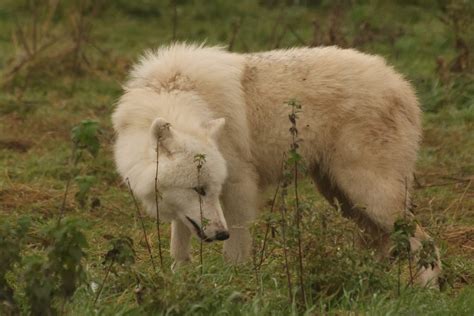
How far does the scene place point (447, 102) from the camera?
11.9 metres

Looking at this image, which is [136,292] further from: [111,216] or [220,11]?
[220,11]

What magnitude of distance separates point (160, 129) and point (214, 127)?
1.32 ft

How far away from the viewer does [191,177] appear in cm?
686

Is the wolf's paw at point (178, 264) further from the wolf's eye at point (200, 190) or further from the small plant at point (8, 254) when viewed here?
the small plant at point (8, 254)

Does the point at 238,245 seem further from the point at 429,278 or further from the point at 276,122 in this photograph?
the point at 429,278

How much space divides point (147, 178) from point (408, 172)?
70.1 inches

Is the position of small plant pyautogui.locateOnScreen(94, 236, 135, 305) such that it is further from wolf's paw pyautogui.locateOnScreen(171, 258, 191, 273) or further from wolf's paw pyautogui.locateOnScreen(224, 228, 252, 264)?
wolf's paw pyautogui.locateOnScreen(224, 228, 252, 264)

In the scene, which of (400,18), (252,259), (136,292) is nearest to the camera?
(136,292)

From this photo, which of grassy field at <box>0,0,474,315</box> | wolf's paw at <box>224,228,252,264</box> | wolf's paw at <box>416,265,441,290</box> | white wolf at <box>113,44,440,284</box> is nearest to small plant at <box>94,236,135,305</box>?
grassy field at <box>0,0,474,315</box>

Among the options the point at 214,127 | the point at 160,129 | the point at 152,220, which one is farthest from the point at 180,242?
the point at 152,220

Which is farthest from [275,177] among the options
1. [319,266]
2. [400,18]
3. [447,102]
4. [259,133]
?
[400,18]

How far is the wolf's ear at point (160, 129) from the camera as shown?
6.76 metres

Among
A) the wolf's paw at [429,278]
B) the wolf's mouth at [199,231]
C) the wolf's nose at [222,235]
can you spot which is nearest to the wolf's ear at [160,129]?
the wolf's mouth at [199,231]

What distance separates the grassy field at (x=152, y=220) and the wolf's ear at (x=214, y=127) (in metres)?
0.67
